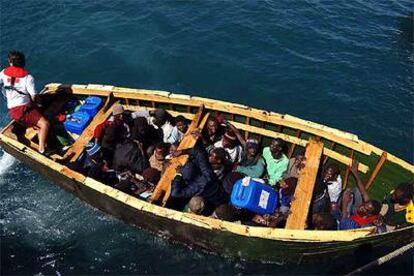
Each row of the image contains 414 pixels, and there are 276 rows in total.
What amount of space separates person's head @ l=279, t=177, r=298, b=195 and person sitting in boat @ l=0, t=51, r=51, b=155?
5.72 metres

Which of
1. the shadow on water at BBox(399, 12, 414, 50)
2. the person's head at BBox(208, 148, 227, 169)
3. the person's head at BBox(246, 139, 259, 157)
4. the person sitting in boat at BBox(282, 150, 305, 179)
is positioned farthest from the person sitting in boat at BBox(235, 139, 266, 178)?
the shadow on water at BBox(399, 12, 414, 50)

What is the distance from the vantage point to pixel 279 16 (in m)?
19.4

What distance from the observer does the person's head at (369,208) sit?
350 inches

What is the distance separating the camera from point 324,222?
880 centimetres

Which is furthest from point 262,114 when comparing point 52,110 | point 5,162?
point 5,162

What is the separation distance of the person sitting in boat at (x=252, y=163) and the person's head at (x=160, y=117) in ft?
7.13

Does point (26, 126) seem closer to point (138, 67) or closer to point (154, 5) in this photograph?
point (138, 67)

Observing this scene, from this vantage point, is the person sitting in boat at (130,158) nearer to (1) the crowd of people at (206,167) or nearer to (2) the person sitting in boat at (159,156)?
(1) the crowd of people at (206,167)

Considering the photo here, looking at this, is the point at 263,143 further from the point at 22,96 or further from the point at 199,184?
the point at 22,96

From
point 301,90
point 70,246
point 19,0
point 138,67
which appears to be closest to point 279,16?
point 301,90

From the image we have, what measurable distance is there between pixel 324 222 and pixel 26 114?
7373 mm

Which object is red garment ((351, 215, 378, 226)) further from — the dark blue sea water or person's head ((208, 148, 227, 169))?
person's head ((208, 148, 227, 169))

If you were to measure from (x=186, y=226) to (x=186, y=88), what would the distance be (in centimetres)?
771

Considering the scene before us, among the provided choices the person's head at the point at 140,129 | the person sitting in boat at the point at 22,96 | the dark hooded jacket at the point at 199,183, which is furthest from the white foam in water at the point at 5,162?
the dark hooded jacket at the point at 199,183
